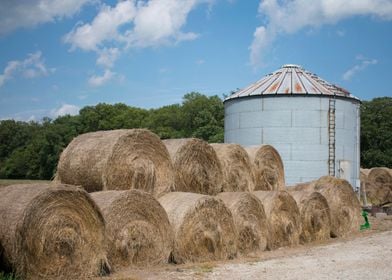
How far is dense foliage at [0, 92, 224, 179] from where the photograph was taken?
47.7 metres

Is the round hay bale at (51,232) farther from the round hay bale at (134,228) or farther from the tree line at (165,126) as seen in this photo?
the tree line at (165,126)

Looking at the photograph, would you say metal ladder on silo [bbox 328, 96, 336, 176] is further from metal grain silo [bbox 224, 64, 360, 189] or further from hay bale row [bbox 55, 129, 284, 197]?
hay bale row [bbox 55, 129, 284, 197]

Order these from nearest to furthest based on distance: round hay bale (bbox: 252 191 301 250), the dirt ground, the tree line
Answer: the dirt ground
round hay bale (bbox: 252 191 301 250)
the tree line

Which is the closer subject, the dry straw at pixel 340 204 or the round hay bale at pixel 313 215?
the round hay bale at pixel 313 215

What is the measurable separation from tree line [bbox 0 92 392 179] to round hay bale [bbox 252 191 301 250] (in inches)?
1095

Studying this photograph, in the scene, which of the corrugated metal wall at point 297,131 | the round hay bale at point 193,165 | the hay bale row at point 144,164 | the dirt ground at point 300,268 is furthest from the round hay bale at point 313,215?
the corrugated metal wall at point 297,131

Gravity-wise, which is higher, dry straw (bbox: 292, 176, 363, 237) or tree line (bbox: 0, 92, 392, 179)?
tree line (bbox: 0, 92, 392, 179)

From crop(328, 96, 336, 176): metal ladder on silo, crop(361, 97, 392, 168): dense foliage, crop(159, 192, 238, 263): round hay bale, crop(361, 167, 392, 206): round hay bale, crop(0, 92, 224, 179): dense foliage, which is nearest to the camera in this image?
crop(159, 192, 238, 263): round hay bale

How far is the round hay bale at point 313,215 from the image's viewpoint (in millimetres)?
13125

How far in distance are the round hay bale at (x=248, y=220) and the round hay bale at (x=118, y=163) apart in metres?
1.44

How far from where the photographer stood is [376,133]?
4572 centimetres

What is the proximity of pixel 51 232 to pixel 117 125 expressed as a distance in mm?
45557

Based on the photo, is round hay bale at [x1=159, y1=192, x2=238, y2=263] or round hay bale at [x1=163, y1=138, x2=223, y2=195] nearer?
round hay bale at [x1=159, y1=192, x2=238, y2=263]

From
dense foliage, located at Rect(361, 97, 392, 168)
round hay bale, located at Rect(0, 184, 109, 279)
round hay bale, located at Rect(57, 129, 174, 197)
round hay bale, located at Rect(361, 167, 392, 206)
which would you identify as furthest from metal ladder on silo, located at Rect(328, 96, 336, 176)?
dense foliage, located at Rect(361, 97, 392, 168)
